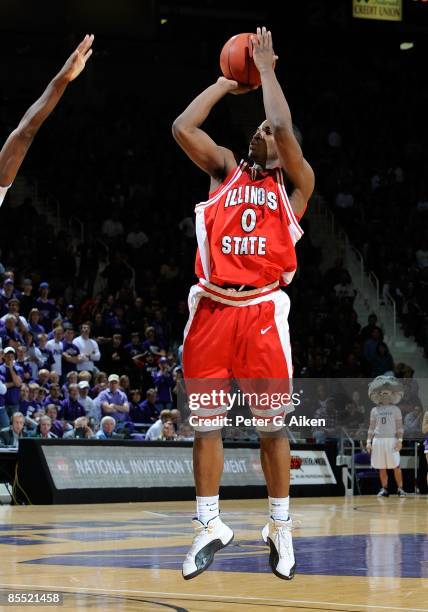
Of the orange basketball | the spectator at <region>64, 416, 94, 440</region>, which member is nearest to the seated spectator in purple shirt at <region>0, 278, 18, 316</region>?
the spectator at <region>64, 416, 94, 440</region>

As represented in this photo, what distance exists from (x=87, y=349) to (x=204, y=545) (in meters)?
13.5

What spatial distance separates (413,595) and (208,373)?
69.9 inches

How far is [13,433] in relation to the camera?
56.8 ft

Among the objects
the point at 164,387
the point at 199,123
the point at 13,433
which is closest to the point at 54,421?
the point at 13,433

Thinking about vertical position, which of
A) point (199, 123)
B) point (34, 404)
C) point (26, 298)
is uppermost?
point (199, 123)

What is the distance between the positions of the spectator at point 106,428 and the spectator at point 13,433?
4.75 ft

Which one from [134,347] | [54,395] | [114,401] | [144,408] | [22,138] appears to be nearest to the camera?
[22,138]

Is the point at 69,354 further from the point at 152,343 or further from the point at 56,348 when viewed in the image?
the point at 152,343

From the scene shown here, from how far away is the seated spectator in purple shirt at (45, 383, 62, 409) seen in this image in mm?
18125

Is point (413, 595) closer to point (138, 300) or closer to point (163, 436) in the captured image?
point (163, 436)

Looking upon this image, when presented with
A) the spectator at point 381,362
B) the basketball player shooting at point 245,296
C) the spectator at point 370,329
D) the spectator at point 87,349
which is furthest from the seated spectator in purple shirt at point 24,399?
the basketball player shooting at point 245,296

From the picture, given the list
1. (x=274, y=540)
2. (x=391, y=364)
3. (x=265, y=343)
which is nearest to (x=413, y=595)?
(x=274, y=540)

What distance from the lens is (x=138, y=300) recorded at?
22750 mm

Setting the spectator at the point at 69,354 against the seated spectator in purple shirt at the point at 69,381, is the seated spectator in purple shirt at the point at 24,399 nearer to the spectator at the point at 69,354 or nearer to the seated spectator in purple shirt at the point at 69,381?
the seated spectator in purple shirt at the point at 69,381
